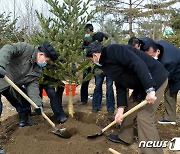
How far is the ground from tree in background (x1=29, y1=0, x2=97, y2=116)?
849 mm

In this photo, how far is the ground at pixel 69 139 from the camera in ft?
14.9

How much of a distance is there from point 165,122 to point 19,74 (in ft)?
9.47

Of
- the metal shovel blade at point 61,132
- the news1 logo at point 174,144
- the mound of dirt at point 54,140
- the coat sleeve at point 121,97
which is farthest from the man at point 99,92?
the coat sleeve at point 121,97

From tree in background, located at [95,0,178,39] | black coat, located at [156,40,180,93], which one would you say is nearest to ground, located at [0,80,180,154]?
black coat, located at [156,40,180,93]

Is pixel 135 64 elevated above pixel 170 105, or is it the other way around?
pixel 135 64

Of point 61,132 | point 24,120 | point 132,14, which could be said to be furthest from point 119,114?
point 132,14

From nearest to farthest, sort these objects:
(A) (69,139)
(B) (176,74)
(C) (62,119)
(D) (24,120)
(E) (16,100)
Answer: (A) (69,139) → (E) (16,100) → (D) (24,120) → (C) (62,119) → (B) (176,74)

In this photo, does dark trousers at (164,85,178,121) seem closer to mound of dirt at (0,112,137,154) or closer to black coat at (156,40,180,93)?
black coat at (156,40,180,93)

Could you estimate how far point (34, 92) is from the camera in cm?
501

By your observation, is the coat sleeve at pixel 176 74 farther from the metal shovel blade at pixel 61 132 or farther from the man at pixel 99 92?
the metal shovel blade at pixel 61 132

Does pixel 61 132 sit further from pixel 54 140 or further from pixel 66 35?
pixel 66 35

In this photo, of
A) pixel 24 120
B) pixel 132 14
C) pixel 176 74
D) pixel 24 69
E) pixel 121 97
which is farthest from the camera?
pixel 132 14

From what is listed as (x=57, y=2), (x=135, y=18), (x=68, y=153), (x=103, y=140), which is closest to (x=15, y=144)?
(x=68, y=153)

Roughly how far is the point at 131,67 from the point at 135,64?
100mm
